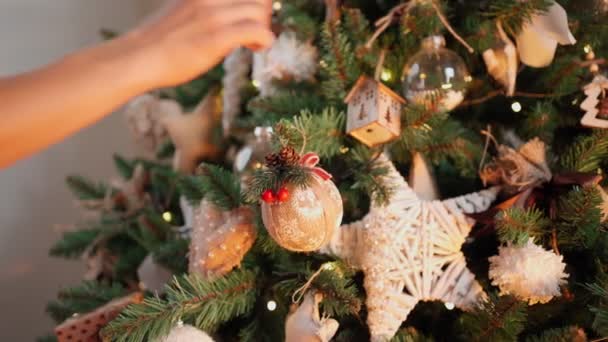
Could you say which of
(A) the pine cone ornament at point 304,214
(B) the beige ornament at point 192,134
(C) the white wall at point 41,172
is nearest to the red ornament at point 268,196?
(A) the pine cone ornament at point 304,214

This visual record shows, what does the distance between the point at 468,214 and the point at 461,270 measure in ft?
0.19

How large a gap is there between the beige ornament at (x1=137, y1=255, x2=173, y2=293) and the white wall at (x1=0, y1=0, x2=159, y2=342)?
0.60 metres

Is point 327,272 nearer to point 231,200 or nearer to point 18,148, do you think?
point 231,200

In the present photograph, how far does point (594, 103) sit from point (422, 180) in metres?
0.19

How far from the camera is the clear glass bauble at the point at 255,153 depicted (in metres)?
0.68

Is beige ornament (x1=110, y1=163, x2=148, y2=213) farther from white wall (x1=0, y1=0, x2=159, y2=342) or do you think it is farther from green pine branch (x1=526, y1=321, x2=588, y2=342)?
green pine branch (x1=526, y1=321, x2=588, y2=342)

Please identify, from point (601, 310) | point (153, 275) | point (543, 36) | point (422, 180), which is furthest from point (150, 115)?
point (601, 310)

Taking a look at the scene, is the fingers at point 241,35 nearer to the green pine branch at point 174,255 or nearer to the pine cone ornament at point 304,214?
the pine cone ornament at point 304,214

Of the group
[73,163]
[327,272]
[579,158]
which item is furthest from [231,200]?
[73,163]

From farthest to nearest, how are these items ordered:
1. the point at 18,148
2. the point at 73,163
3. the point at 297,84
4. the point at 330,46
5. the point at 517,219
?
the point at 73,163 → the point at 297,84 → the point at 330,46 → the point at 517,219 → the point at 18,148

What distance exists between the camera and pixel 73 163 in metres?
1.35

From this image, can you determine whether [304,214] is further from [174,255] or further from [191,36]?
[174,255]

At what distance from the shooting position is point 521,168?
1.93 feet

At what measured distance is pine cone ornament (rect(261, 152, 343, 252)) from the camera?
1.58 feet
